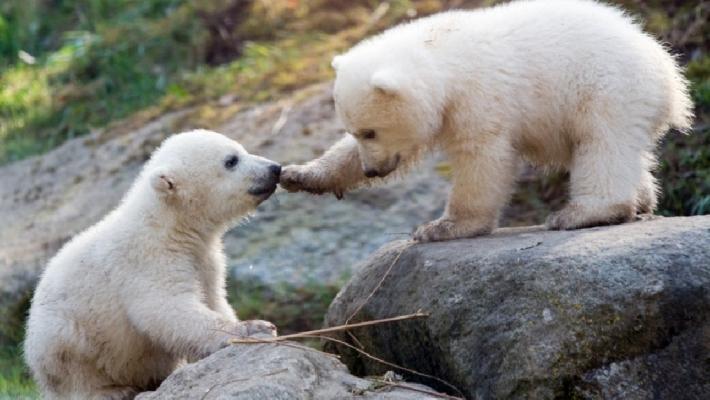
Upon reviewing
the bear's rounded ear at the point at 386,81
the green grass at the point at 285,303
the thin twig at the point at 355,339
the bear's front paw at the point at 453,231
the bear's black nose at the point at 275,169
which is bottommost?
the green grass at the point at 285,303

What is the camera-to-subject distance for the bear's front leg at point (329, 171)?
7.61m

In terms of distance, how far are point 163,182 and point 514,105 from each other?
86.9 inches

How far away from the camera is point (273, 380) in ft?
17.5

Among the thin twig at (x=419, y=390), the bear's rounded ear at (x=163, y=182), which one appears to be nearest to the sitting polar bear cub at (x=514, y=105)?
the bear's rounded ear at (x=163, y=182)

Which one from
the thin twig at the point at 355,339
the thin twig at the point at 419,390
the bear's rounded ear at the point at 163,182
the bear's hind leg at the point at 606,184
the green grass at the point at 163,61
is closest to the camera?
the thin twig at the point at 419,390

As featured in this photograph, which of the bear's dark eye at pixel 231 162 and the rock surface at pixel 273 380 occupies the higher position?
the bear's dark eye at pixel 231 162

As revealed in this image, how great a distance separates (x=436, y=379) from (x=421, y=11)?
911 cm

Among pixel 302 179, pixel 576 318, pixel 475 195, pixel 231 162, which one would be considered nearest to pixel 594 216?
pixel 475 195

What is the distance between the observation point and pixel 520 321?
5.59 meters

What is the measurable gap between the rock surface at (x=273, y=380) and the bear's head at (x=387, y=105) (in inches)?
67.0

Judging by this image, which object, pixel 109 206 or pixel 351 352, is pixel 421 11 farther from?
pixel 351 352

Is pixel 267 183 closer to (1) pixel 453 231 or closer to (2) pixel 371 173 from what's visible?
(2) pixel 371 173

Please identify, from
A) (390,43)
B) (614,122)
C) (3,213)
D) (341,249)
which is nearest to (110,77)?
(3,213)

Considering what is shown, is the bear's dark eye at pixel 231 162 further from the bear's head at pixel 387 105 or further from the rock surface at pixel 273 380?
the rock surface at pixel 273 380
